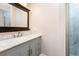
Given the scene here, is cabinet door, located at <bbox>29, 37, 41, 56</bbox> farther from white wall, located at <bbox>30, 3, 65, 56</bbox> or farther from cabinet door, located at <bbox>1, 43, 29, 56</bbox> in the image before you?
white wall, located at <bbox>30, 3, 65, 56</bbox>

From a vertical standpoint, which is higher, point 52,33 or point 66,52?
point 52,33

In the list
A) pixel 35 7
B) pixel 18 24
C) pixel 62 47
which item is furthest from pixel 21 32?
pixel 62 47

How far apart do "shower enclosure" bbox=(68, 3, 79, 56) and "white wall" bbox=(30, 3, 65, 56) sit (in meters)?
0.30

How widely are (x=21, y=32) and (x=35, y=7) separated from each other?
774 millimetres

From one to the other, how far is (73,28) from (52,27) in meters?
0.65

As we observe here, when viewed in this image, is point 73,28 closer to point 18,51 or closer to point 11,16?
point 11,16

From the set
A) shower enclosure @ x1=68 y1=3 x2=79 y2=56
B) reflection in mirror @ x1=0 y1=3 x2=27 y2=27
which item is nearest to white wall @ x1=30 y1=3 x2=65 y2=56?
shower enclosure @ x1=68 y1=3 x2=79 y2=56

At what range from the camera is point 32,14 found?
3.36 metres

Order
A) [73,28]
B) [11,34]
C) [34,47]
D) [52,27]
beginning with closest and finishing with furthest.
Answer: [11,34], [34,47], [73,28], [52,27]

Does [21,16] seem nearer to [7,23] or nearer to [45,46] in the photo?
[7,23]

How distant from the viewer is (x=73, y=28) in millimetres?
3096

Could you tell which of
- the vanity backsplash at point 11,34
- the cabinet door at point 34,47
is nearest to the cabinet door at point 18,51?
the cabinet door at point 34,47

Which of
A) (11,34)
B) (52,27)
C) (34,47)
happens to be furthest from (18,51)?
(52,27)

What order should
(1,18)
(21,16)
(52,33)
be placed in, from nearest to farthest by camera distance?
1. (1,18)
2. (21,16)
3. (52,33)
